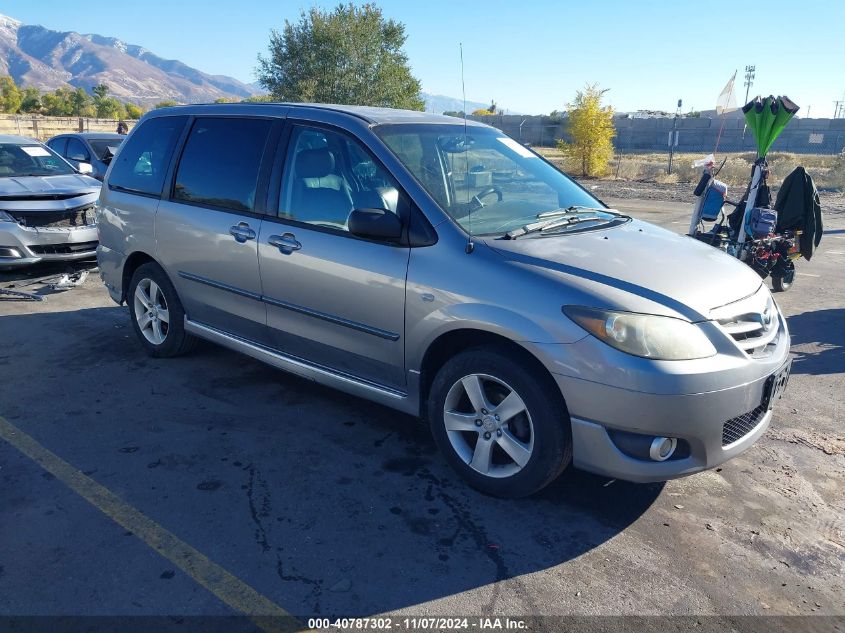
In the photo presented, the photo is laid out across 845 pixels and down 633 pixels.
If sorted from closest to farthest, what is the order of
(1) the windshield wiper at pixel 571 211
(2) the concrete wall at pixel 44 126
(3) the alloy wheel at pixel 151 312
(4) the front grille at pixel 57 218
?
(1) the windshield wiper at pixel 571 211, (3) the alloy wheel at pixel 151 312, (4) the front grille at pixel 57 218, (2) the concrete wall at pixel 44 126

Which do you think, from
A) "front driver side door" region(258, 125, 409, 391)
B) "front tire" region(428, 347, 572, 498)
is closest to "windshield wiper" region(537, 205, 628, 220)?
"front driver side door" region(258, 125, 409, 391)

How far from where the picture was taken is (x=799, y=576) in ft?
9.58

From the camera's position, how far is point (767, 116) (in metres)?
8.64

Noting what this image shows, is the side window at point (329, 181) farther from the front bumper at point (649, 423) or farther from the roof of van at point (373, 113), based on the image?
the front bumper at point (649, 423)

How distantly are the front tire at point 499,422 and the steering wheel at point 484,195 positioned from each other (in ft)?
3.02

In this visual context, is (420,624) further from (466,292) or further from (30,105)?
(30,105)

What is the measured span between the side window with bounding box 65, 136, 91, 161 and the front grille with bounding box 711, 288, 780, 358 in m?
12.5

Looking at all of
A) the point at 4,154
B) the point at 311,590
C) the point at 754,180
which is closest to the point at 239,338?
the point at 311,590

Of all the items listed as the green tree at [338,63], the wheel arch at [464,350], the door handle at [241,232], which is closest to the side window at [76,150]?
the door handle at [241,232]

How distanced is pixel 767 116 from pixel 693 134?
4214cm

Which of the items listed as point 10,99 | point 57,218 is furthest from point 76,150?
point 10,99

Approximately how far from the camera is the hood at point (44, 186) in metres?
7.79

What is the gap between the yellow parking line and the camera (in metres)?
2.62

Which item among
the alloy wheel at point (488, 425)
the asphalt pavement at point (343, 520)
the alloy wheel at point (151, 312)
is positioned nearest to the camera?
the asphalt pavement at point (343, 520)
